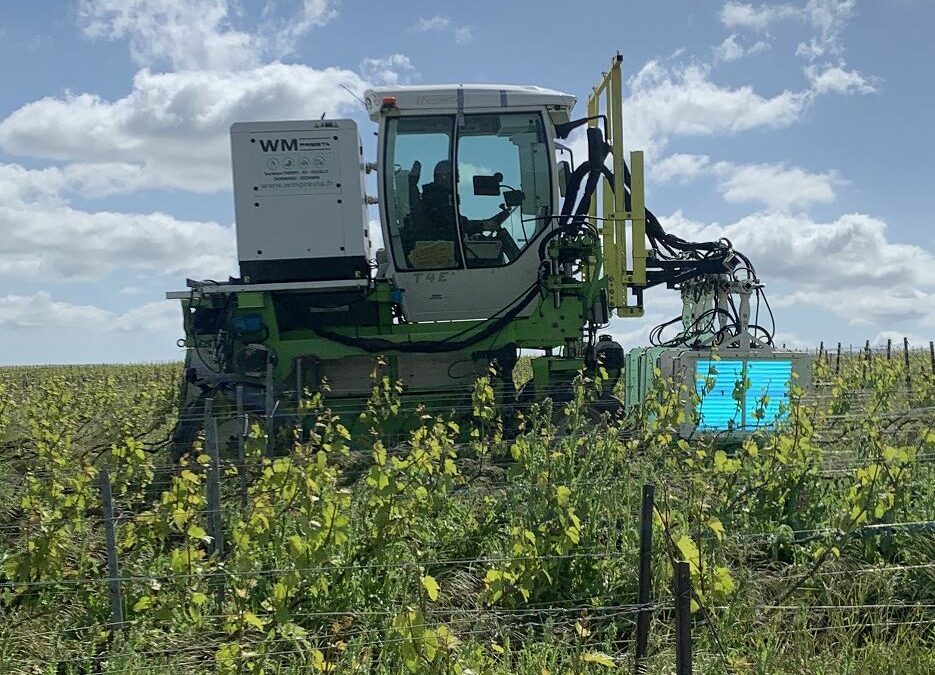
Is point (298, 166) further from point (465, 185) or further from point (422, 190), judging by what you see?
point (465, 185)

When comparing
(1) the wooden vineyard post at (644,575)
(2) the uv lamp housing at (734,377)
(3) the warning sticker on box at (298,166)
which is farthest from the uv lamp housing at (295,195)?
(1) the wooden vineyard post at (644,575)

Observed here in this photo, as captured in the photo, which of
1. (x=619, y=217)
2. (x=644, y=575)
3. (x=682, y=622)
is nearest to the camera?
(x=682, y=622)

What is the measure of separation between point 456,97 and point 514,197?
43.2 inches


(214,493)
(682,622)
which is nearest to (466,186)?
(214,493)

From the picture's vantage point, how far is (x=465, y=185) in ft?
29.3

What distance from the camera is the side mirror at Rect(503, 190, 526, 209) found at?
29.7ft

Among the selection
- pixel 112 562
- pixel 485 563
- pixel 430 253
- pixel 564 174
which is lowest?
pixel 485 563

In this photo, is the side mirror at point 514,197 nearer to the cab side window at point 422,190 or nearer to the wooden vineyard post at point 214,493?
the cab side window at point 422,190

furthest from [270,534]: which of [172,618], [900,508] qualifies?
[900,508]

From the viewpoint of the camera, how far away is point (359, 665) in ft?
11.5

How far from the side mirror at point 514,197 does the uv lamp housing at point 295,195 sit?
1.40 metres

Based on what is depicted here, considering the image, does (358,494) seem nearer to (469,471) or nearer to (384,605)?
(469,471)

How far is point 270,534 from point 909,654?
279 cm

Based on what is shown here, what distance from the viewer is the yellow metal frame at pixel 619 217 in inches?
340
